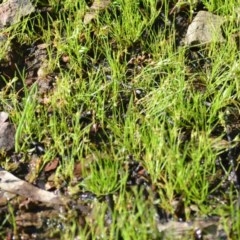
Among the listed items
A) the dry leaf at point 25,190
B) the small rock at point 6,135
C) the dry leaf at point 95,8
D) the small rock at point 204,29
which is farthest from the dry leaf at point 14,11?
the dry leaf at point 25,190

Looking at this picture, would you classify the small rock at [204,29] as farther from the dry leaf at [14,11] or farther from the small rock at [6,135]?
the small rock at [6,135]

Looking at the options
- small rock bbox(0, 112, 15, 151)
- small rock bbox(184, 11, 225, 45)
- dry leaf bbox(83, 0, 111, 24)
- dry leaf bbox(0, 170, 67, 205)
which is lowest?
dry leaf bbox(0, 170, 67, 205)

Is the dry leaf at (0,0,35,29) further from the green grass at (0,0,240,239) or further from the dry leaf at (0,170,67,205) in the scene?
the dry leaf at (0,170,67,205)

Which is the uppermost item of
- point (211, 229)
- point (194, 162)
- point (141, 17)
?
point (141, 17)

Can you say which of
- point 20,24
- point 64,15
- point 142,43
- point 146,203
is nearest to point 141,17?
point 142,43

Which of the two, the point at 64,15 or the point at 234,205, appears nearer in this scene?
the point at 234,205

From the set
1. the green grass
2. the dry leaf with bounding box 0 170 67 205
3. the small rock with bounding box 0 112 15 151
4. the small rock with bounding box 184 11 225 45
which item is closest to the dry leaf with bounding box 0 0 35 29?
the green grass

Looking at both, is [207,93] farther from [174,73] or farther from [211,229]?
[211,229]
